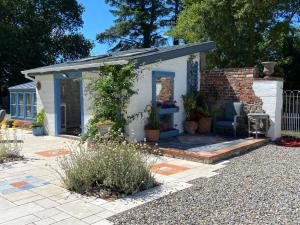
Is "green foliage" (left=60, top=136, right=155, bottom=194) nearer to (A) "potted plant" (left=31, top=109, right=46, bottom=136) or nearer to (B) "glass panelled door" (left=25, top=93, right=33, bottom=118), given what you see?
(A) "potted plant" (left=31, top=109, right=46, bottom=136)

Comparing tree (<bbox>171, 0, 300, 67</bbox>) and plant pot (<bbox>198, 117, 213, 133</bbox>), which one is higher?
tree (<bbox>171, 0, 300, 67</bbox>)

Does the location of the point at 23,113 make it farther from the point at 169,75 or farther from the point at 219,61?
the point at 219,61

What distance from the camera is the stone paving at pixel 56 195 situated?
430 cm

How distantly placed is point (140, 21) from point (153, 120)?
61.3 feet

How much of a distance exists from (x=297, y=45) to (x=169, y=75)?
10578mm

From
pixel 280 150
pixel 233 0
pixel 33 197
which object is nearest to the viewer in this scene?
pixel 33 197

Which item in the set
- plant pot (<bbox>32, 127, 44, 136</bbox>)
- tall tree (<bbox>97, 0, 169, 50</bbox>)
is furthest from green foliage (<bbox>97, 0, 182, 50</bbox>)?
plant pot (<bbox>32, 127, 44, 136</bbox>)

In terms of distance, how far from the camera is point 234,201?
4.88m

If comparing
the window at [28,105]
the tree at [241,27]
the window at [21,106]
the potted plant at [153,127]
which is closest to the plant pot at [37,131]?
the window at [28,105]

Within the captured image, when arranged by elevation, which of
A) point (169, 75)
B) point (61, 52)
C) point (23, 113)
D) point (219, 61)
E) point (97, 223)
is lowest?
point (97, 223)

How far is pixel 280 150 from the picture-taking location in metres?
8.88

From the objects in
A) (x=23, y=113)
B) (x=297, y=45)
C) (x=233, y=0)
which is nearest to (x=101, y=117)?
(x=23, y=113)

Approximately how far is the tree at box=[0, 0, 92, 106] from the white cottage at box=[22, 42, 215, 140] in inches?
585

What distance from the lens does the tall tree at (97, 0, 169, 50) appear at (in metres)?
26.5
